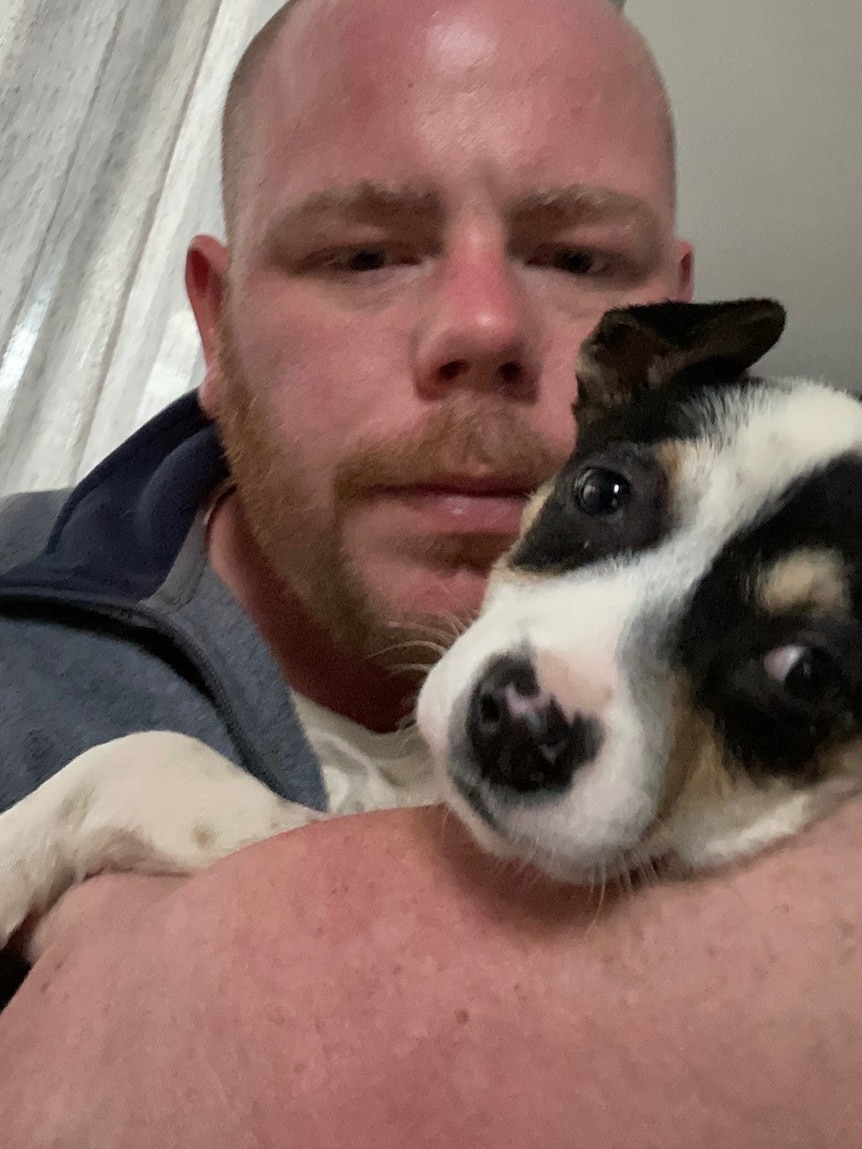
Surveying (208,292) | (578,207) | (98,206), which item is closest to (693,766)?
(578,207)

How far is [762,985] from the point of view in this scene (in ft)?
2.31

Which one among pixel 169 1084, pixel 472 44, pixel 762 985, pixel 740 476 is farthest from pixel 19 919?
pixel 472 44

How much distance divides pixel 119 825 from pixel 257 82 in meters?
1.30

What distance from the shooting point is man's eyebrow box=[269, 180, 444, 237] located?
1359 millimetres

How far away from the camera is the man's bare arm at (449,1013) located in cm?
68

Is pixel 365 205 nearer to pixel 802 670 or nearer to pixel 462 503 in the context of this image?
pixel 462 503

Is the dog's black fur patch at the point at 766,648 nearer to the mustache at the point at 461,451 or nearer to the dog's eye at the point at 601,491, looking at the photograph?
the dog's eye at the point at 601,491

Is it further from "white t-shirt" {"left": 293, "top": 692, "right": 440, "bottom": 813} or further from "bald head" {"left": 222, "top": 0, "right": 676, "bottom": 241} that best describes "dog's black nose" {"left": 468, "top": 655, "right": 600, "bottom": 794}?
"bald head" {"left": 222, "top": 0, "right": 676, "bottom": 241}

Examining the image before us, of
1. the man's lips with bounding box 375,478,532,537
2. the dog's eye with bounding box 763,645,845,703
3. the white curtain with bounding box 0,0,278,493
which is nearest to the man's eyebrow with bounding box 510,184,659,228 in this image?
the man's lips with bounding box 375,478,532,537

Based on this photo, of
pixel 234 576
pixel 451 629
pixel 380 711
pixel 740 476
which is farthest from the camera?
pixel 234 576

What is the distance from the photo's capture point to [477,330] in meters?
1.25

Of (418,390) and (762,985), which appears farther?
(418,390)

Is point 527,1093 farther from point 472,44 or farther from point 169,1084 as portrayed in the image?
point 472,44

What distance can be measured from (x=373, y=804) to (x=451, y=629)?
1.03ft
